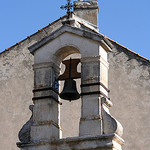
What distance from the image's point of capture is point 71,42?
8.00 meters

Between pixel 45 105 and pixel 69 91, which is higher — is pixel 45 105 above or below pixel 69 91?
below

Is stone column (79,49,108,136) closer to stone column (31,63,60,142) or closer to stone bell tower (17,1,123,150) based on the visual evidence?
stone bell tower (17,1,123,150)

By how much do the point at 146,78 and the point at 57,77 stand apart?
375 centimetres

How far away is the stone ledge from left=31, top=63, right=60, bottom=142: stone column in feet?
0.44

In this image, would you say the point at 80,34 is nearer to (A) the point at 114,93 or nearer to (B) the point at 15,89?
(A) the point at 114,93

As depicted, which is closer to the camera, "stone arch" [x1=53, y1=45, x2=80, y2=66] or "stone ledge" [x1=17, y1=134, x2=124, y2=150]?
"stone ledge" [x1=17, y1=134, x2=124, y2=150]

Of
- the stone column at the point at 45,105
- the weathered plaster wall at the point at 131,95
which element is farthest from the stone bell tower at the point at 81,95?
the weathered plaster wall at the point at 131,95

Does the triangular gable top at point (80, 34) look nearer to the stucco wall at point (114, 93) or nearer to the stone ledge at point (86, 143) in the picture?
the stone ledge at point (86, 143)

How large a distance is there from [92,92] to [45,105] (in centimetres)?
76

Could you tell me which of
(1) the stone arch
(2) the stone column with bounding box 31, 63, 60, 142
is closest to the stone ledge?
(2) the stone column with bounding box 31, 63, 60, 142

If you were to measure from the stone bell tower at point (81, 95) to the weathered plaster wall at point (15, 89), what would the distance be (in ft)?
12.9

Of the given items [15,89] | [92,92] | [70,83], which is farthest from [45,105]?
[15,89]

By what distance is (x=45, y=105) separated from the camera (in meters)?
7.86

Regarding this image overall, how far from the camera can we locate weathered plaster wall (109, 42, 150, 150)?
11055 millimetres
